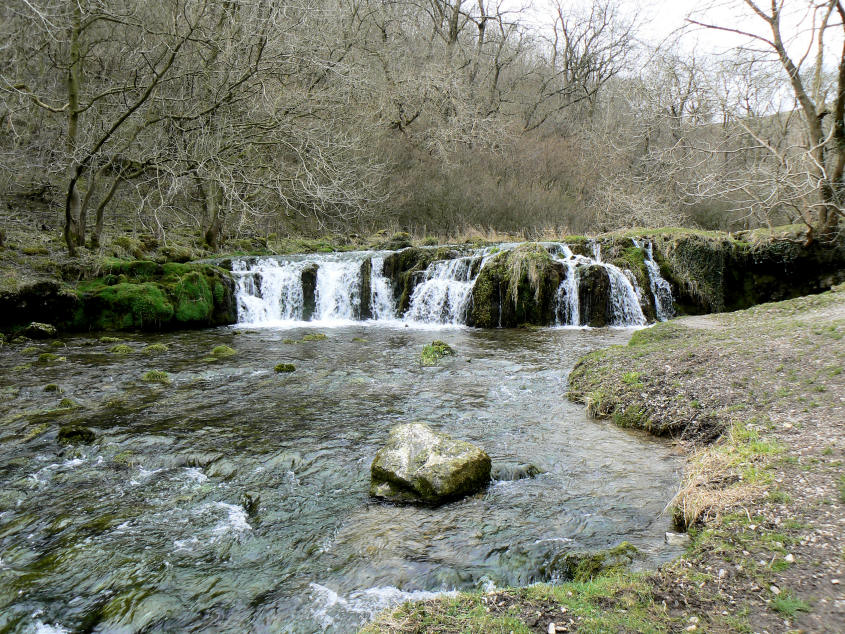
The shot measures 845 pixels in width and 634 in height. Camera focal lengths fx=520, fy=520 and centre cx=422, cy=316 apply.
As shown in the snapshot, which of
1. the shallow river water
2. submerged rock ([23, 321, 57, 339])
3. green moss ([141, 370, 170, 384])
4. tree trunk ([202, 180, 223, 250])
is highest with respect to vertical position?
tree trunk ([202, 180, 223, 250])

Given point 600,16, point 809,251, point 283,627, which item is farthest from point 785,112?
point 283,627

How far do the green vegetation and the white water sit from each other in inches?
172

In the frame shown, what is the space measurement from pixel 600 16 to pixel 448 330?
84.5ft

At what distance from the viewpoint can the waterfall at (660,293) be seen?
46.5 ft

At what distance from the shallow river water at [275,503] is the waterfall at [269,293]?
6.99m

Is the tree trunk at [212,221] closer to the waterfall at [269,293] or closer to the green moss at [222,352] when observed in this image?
the waterfall at [269,293]

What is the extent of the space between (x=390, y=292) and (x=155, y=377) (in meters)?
8.61

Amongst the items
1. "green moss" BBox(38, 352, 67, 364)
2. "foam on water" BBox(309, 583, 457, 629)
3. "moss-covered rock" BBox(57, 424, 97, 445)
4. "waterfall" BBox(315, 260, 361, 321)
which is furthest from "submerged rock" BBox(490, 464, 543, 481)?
"waterfall" BBox(315, 260, 361, 321)

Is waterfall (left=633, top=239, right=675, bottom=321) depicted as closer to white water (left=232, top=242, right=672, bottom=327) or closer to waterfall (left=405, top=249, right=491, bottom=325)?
white water (left=232, top=242, right=672, bottom=327)

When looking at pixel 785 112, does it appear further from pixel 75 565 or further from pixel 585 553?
pixel 75 565

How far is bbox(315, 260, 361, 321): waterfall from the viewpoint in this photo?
15.5m

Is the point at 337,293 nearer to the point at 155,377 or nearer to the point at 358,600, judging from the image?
the point at 155,377

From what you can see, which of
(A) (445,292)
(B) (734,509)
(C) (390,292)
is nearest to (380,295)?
(C) (390,292)

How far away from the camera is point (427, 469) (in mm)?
4160
